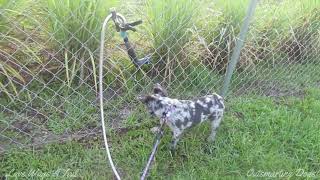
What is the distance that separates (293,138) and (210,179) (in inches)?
26.1

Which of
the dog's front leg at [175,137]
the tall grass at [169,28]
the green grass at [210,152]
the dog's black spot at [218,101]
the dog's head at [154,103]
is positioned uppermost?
Result: the tall grass at [169,28]

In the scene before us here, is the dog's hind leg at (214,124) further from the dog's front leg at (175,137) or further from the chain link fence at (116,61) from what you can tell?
the chain link fence at (116,61)

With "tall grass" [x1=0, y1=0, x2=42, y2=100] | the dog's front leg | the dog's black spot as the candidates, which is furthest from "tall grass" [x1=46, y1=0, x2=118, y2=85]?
the dog's black spot

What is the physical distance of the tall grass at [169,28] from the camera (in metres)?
2.28

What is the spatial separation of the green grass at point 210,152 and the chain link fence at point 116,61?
108 millimetres

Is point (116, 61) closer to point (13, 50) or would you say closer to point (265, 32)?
point (13, 50)

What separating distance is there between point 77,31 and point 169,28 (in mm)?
585

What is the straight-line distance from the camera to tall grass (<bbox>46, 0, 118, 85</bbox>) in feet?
6.51

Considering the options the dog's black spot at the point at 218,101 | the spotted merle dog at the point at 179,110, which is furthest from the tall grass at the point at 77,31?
the dog's black spot at the point at 218,101

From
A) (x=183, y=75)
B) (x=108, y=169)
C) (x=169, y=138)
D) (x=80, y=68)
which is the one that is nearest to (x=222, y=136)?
(x=169, y=138)

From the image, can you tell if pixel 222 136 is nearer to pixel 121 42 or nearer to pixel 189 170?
pixel 189 170

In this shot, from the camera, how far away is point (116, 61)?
223 cm

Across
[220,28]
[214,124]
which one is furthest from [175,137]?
[220,28]

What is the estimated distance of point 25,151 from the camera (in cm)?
185
